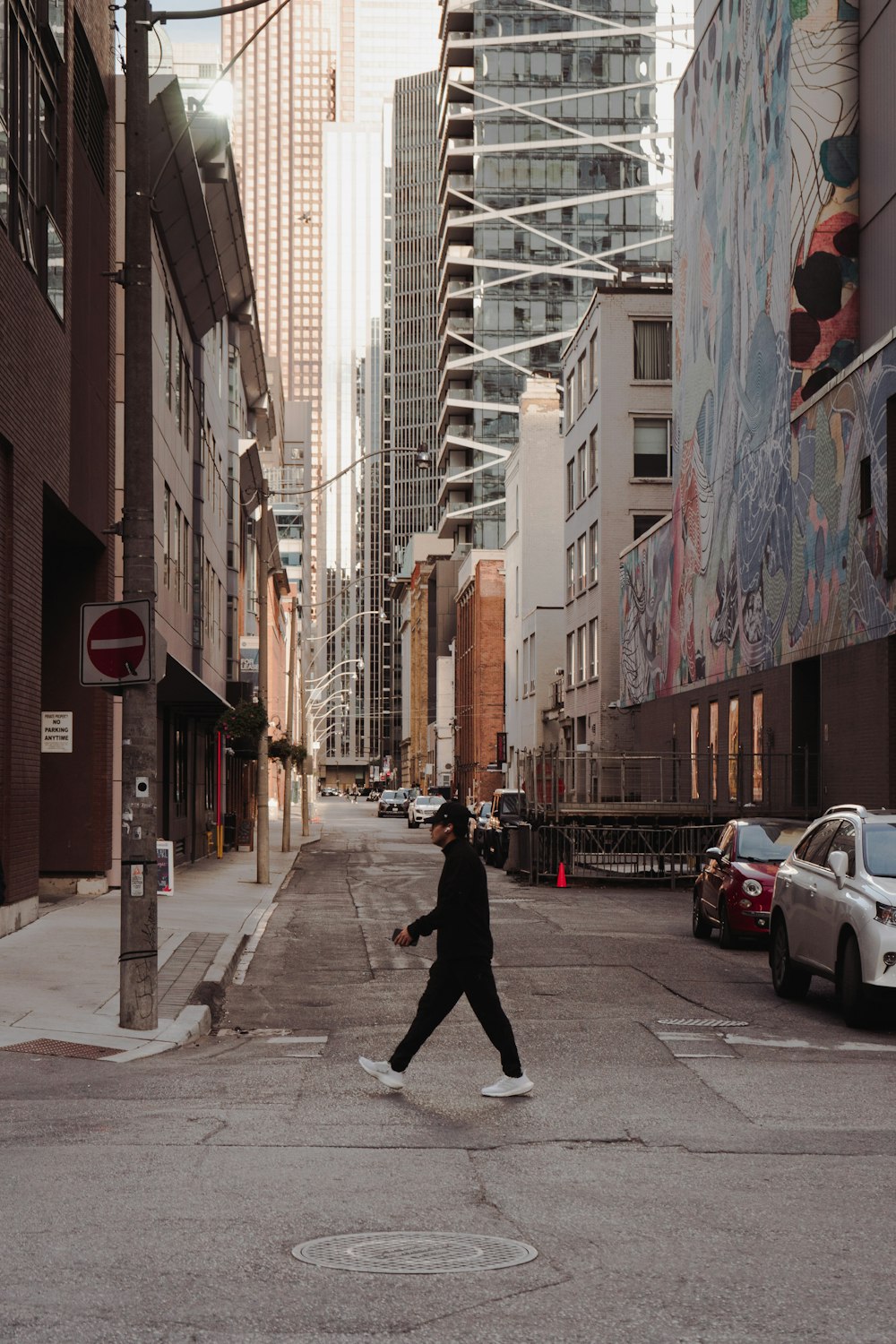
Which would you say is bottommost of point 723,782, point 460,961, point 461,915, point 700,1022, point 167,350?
point 700,1022

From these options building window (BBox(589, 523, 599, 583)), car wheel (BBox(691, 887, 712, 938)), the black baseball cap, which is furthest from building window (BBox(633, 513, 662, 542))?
the black baseball cap

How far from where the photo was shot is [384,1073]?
9.96 meters

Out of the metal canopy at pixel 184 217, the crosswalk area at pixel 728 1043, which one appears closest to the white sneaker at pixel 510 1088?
the crosswalk area at pixel 728 1043

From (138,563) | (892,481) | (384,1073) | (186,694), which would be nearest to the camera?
(384,1073)

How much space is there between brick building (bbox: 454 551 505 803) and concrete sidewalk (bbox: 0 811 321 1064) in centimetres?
7908

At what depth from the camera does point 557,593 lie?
84.2 m

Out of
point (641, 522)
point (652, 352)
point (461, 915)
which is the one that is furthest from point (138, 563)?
point (652, 352)

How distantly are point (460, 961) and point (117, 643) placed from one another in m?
4.26

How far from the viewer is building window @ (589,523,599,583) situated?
63.4 meters

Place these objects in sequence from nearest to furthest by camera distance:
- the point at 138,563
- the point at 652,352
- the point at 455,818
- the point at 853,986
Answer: the point at 455,818 < the point at 138,563 < the point at 853,986 < the point at 652,352

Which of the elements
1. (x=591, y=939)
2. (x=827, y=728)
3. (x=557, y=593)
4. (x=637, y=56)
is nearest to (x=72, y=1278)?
(x=591, y=939)

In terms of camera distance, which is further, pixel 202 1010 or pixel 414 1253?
pixel 202 1010

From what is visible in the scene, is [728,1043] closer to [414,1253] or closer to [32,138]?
[414,1253]

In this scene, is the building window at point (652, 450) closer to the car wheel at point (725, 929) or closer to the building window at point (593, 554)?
the building window at point (593, 554)
